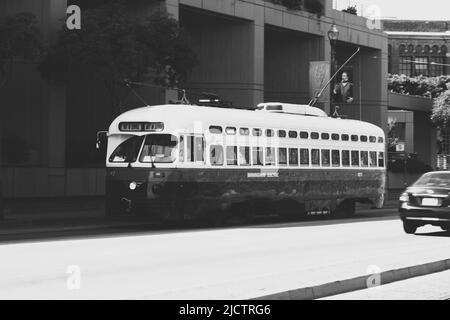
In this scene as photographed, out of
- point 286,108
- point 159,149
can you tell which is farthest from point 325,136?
point 159,149

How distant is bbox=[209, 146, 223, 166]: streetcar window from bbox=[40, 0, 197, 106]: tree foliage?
6201 millimetres

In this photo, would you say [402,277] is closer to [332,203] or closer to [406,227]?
[406,227]

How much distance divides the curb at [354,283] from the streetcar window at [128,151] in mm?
10524

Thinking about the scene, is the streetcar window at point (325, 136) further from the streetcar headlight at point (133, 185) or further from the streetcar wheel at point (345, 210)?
the streetcar headlight at point (133, 185)

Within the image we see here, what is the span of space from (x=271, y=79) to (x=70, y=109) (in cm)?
1574

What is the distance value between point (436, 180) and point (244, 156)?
557 cm

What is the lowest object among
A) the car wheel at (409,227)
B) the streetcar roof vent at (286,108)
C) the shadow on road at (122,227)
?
the shadow on road at (122,227)

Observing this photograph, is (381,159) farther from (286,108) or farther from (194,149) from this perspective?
(194,149)

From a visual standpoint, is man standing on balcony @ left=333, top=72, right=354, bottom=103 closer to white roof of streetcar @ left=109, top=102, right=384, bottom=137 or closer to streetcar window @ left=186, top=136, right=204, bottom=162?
white roof of streetcar @ left=109, top=102, right=384, bottom=137

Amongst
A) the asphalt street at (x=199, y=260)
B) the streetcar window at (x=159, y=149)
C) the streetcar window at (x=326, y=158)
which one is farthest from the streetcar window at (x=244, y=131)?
the streetcar window at (x=326, y=158)

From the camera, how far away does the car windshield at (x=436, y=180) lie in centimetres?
2034

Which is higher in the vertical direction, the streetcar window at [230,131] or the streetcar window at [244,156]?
the streetcar window at [230,131]
